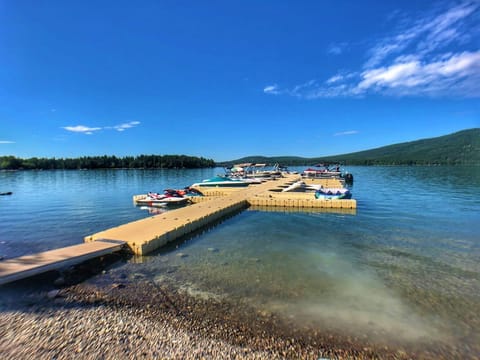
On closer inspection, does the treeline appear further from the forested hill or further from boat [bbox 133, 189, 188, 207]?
boat [bbox 133, 189, 188, 207]

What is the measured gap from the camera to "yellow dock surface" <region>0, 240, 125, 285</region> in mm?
6205

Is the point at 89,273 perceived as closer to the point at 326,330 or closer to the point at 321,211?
the point at 326,330

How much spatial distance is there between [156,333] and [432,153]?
18562 centimetres

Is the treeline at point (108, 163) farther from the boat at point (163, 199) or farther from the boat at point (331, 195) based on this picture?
the boat at point (331, 195)

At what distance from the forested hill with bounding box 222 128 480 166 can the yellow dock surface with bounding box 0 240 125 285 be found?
376 feet

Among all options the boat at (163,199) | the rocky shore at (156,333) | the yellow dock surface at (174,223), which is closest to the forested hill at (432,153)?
the boat at (163,199)

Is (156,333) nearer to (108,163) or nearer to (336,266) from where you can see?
(336,266)

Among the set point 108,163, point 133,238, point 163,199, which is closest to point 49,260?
point 133,238

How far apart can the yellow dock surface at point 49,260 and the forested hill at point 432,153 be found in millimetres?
114536

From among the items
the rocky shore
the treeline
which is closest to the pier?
the rocky shore

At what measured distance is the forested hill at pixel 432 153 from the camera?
135625 mm

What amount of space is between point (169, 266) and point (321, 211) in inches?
508

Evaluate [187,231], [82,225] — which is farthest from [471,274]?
[82,225]

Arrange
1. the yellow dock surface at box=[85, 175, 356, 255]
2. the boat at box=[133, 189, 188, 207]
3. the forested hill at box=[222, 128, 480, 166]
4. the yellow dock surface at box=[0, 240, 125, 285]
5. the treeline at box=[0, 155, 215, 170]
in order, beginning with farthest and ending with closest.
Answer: the forested hill at box=[222, 128, 480, 166], the treeline at box=[0, 155, 215, 170], the boat at box=[133, 189, 188, 207], the yellow dock surface at box=[85, 175, 356, 255], the yellow dock surface at box=[0, 240, 125, 285]
